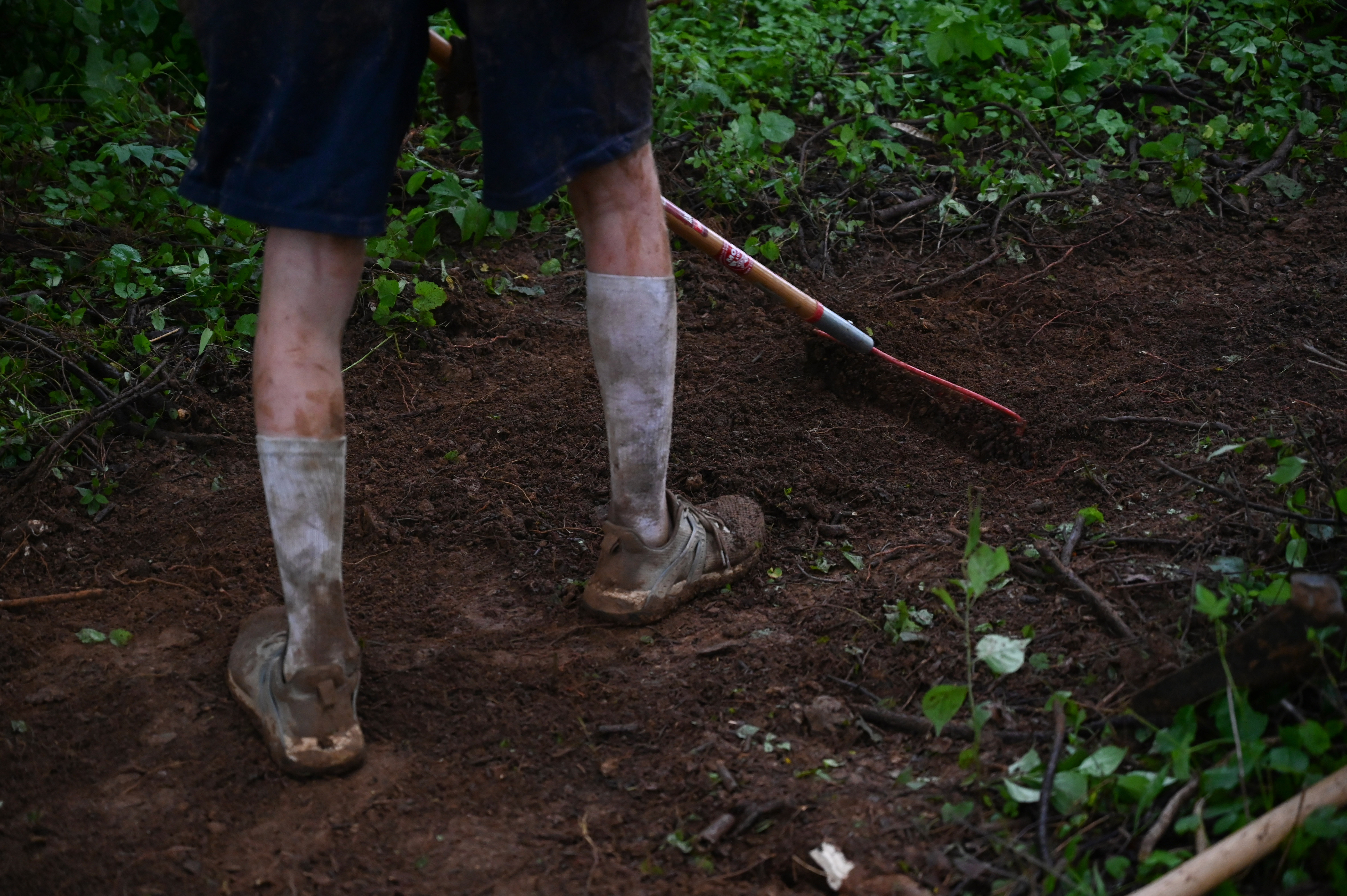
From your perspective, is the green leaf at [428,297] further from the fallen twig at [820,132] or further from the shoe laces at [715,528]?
the fallen twig at [820,132]

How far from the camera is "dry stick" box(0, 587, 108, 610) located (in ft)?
6.89

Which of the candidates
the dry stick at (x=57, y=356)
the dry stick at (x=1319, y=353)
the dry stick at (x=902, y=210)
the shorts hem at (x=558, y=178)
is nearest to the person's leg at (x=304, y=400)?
the shorts hem at (x=558, y=178)

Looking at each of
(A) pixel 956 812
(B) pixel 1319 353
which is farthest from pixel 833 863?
(B) pixel 1319 353

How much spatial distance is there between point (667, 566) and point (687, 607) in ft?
0.44

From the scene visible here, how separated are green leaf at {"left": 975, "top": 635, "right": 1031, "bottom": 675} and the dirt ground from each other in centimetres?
9

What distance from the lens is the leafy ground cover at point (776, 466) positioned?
150 centimetres

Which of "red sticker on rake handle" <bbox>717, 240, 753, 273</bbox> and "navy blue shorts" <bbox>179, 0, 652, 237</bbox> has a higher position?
"navy blue shorts" <bbox>179, 0, 652, 237</bbox>

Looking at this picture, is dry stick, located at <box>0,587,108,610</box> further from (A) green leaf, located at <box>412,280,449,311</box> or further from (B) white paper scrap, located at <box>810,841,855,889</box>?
(B) white paper scrap, located at <box>810,841,855,889</box>

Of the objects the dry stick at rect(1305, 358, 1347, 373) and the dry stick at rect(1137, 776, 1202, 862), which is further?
the dry stick at rect(1305, 358, 1347, 373)

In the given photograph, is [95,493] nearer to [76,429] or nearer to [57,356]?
[76,429]

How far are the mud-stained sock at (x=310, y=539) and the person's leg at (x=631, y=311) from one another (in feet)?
1.74

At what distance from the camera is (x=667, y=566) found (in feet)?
6.70

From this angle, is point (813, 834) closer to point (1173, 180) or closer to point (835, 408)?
point (835, 408)

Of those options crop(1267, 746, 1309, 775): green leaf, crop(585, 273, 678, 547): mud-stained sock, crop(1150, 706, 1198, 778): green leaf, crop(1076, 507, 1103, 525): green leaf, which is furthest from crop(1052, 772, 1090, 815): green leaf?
crop(585, 273, 678, 547): mud-stained sock
